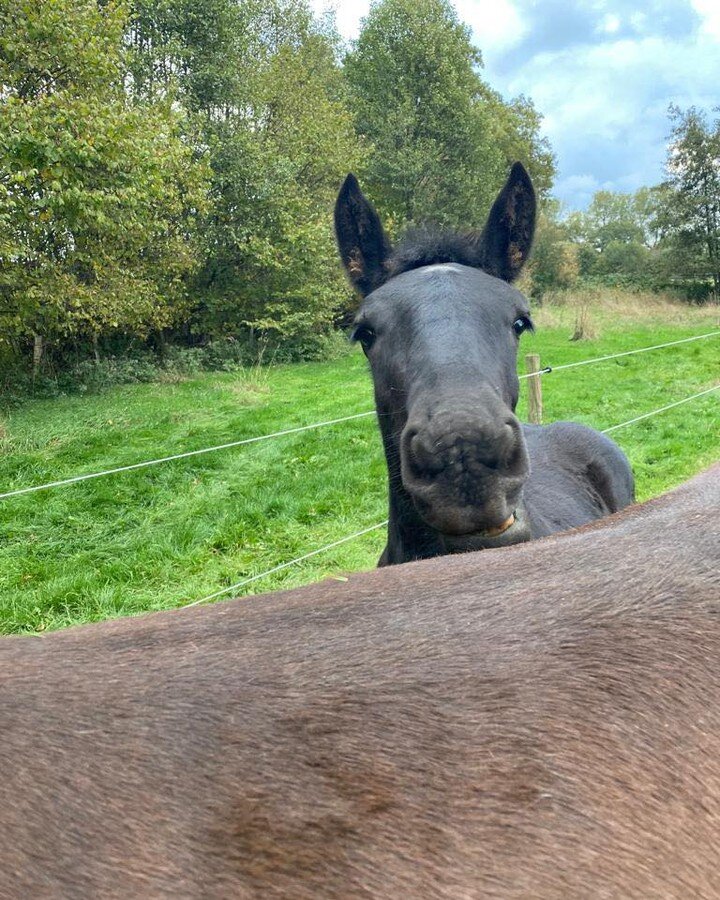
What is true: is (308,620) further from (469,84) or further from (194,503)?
(469,84)

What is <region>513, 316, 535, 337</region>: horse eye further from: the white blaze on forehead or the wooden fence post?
the wooden fence post

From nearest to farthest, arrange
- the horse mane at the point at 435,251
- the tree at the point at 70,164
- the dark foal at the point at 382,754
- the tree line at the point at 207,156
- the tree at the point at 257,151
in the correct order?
the dark foal at the point at 382,754 → the horse mane at the point at 435,251 → the tree at the point at 70,164 → the tree line at the point at 207,156 → the tree at the point at 257,151

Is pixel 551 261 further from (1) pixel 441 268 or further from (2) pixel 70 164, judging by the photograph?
(1) pixel 441 268

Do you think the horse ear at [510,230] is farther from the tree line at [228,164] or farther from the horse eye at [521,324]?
the tree line at [228,164]

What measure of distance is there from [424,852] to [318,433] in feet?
30.0

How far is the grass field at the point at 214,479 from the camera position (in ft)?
18.6

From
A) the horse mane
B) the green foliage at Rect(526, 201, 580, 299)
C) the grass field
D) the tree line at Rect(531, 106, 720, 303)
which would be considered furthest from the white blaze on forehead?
the green foliage at Rect(526, 201, 580, 299)

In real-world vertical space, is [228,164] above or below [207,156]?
above

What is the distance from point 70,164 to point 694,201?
33.7 meters

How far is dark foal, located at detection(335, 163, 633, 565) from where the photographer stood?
9.16 ft

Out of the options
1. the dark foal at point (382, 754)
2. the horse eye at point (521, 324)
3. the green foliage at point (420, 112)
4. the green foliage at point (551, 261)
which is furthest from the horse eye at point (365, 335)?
the green foliage at point (551, 261)

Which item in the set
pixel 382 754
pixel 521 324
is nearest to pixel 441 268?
pixel 521 324

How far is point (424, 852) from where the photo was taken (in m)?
0.93

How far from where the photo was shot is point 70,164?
10875 mm
